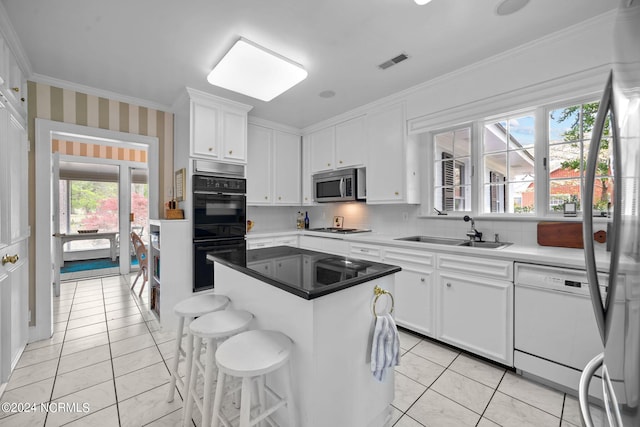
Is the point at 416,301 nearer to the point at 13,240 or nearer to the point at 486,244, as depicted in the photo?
the point at 486,244

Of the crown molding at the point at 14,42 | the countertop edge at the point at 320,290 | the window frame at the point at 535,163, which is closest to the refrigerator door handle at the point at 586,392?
the countertop edge at the point at 320,290

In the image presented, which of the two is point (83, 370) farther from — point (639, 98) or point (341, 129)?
point (341, 129)

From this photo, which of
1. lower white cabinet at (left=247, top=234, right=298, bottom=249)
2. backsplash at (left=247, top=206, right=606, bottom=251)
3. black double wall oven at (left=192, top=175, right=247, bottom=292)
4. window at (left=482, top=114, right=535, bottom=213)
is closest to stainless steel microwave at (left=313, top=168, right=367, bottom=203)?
backsplash at (left=247, top=206, right=606, bottom=251)

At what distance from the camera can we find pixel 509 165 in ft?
8.73

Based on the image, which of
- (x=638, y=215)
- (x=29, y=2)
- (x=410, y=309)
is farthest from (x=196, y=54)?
(x=410, y=309)

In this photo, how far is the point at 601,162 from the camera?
0.64 metres

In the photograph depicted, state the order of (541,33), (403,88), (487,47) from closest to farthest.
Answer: (541,33), (487,47), (403,88)

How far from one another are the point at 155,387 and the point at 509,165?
357 cm

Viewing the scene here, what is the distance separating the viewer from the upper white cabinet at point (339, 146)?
11.8ft

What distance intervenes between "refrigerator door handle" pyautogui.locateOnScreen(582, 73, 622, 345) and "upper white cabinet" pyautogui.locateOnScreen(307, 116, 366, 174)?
9.61ft

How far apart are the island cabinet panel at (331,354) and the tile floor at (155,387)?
1.33 ft

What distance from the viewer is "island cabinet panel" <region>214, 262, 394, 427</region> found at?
4.06 ft

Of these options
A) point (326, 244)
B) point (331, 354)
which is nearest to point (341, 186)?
point (326, 244)

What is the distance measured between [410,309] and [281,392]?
163 cm
